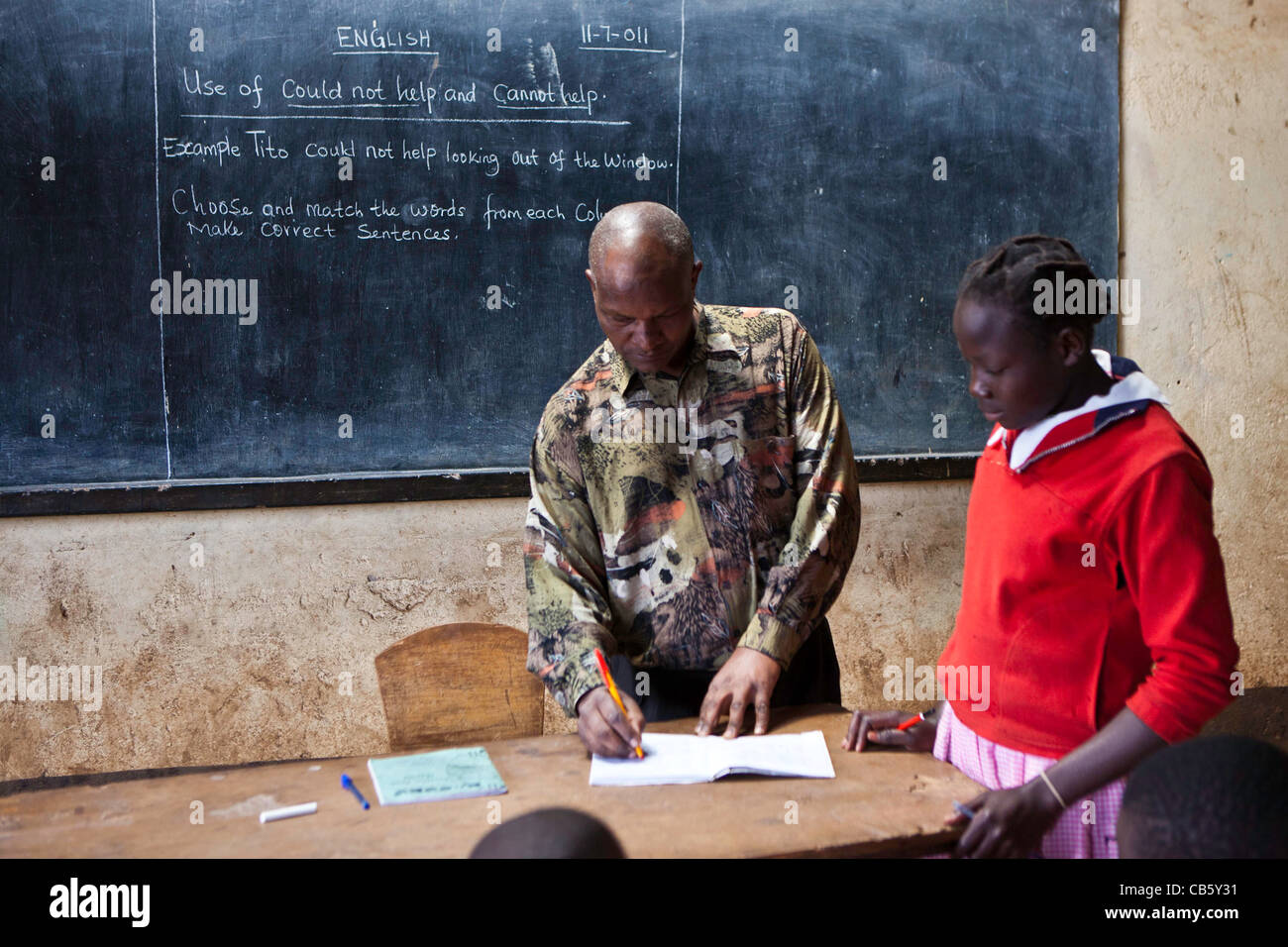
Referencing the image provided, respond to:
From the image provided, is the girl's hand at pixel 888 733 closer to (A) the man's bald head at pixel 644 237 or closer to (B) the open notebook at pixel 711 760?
(B) the open notebook at pixel 711 760

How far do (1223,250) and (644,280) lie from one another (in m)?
2.83

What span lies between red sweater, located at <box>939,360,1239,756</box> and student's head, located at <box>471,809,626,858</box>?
0.75m

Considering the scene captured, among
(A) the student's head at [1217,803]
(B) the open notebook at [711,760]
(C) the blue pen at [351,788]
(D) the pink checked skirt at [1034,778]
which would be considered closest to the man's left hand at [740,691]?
(B) the open notebook at [711,760]

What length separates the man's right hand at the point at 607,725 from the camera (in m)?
1.57

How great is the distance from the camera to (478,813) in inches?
54.8

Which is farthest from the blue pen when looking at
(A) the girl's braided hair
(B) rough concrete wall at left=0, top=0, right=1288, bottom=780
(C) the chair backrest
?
(B) rough concrete wall at left=0, top=0, right=1288, bottom=780

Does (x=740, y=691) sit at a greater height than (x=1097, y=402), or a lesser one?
lesser

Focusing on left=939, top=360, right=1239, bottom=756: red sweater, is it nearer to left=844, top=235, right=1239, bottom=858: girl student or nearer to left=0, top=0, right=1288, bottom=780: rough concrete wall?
left=844, top=235, right=1239, bottom=858: girl student

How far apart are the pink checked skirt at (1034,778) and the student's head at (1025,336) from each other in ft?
1.65

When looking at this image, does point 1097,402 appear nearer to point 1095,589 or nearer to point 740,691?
point 1095,589

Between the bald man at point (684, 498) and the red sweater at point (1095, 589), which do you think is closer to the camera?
the red sweater at point (1095, 589)

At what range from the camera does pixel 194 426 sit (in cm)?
290

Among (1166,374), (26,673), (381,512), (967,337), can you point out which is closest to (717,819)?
(967,337)

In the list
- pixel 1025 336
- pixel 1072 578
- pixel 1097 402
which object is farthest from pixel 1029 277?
pixel 1072 578
